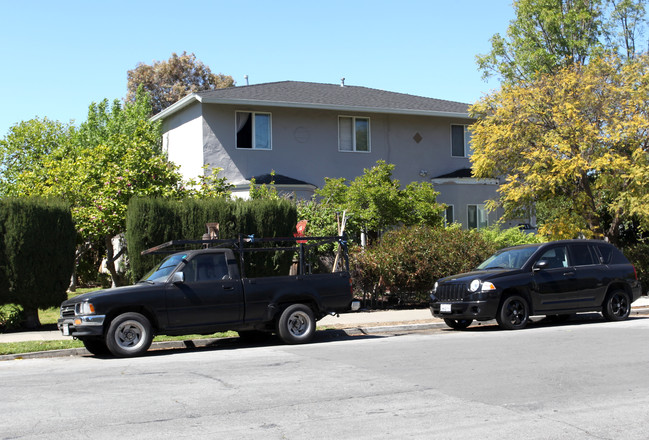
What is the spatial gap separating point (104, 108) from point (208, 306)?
74.2 ft

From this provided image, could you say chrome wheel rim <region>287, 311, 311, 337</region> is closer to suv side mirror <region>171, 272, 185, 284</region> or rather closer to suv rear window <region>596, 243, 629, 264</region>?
suv side mirror <region>171, 272, 185, 284</region>

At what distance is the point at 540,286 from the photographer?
13.9 meters

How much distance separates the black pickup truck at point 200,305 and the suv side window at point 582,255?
520cm

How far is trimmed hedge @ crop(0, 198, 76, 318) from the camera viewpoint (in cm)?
1426

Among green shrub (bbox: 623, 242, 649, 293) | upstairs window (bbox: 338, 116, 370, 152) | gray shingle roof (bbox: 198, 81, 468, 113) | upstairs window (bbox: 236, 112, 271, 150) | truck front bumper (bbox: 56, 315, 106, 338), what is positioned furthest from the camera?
upstairs window (bbox: 338, 116, 370, 152)

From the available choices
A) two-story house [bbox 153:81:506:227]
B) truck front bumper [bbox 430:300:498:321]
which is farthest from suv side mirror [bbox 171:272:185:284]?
two-story house [bbox 153:81:506:227]

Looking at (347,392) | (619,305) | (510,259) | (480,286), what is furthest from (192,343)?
(619,305)

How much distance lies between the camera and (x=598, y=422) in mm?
6211

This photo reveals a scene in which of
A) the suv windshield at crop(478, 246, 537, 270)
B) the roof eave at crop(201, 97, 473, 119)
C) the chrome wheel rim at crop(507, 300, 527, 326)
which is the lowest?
the chrome wheel rim at crop(507, 300, 527, 326)

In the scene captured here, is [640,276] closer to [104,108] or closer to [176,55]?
[104,108]

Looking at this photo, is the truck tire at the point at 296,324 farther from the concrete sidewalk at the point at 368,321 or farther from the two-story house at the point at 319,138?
the two-story house at the point at 319,138

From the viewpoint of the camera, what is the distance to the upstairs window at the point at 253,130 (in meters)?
24.9

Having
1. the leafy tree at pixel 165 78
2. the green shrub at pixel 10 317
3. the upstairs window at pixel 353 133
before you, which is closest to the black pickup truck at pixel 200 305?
the green shrub at pixel 10 317

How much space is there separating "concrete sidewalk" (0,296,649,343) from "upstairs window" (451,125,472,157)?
11767 mm
